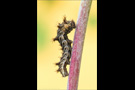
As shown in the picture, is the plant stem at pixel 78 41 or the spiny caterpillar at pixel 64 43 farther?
the spiny caterpillar at pixel 64 43

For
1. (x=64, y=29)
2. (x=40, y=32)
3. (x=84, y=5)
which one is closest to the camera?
(x=84, y=5)

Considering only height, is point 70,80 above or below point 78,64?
below

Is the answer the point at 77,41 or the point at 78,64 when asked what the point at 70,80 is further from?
the point at 77,41

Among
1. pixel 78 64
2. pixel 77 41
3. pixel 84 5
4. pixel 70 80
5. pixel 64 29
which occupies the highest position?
pixel 84 5

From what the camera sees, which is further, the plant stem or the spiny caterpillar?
the spiny caterpillar

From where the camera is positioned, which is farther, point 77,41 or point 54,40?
point 54,40

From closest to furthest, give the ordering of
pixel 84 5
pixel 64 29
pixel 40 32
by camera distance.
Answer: pixel 84 5, pixel 64 29, pixel 40 32

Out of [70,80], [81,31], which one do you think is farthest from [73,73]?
[81,31]

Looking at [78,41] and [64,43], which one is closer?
[78,41]
